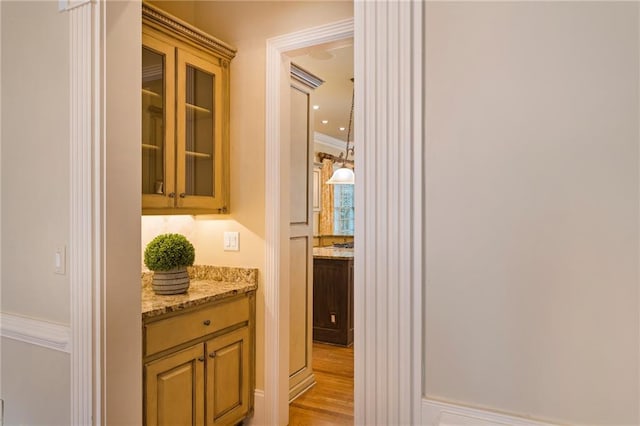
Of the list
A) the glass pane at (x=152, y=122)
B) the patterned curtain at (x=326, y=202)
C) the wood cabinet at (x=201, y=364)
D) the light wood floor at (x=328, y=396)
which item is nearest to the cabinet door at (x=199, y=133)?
the glass pane at (x=152, y=122)

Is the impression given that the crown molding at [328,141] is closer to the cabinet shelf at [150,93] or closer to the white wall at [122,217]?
the cabinet shelf at [150,93]

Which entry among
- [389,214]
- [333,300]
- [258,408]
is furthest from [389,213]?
[333,300]

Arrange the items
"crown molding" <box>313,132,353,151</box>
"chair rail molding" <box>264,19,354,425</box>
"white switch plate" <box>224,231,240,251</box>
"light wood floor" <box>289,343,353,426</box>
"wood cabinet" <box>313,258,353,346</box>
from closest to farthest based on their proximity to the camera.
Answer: "chair rail molding" <box>264,19,354,425</box>, "white switch plate" <box>224,231,240,251</box>, "light wood floor" <box>289,343,353,426</box>, "wood cabinet" <box>313,258,353,346</box>, "crown molding" <box>313,132,353,151</box>

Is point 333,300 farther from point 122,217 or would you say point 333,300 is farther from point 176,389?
point 122,217

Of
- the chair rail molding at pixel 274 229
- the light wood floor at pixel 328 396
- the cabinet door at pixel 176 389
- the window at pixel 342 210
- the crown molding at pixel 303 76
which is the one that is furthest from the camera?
the window at pixel 342 210

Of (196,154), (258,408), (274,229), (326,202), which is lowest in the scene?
(258,408)

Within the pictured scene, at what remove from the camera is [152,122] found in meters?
2.18

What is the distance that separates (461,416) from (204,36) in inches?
89.2

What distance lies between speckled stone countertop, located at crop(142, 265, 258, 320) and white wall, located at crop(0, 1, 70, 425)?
0.41m

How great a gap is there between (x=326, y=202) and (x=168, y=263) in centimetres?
613

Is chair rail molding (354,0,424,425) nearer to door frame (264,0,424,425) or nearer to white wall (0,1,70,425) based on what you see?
door frame (264,0,424,425)

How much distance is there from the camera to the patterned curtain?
7992 millimetres

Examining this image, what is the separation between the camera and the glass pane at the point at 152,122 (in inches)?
84.1

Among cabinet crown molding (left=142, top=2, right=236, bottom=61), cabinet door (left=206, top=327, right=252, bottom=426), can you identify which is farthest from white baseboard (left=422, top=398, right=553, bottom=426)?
cabinet crown molding (left=142, top=2, right=236, bottom=61)
